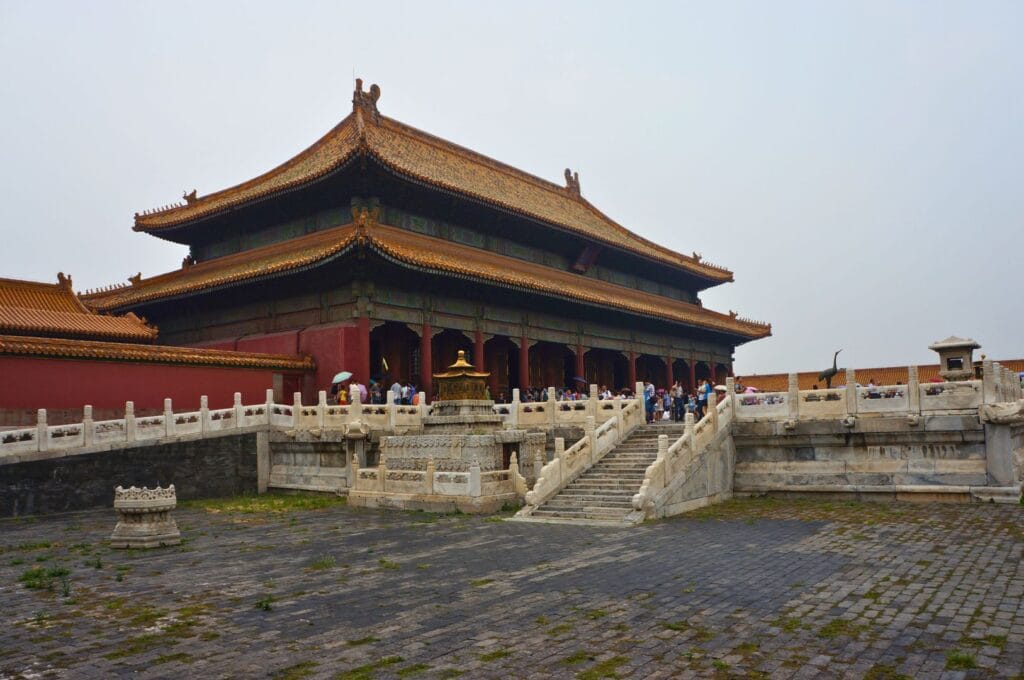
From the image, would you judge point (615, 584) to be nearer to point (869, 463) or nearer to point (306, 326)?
point (869, 463)

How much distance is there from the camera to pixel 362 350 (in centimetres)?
2536

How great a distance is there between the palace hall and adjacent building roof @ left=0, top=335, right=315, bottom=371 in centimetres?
74

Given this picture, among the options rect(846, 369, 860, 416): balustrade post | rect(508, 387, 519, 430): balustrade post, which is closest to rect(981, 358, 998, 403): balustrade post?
rect(846, 369, 860, 416): balustrade post

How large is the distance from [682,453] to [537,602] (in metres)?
8.82

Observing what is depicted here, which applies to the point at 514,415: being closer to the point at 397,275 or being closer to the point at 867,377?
the point at 397,275

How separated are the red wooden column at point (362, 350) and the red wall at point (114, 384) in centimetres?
263

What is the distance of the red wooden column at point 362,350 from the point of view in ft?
82.9

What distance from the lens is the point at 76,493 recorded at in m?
18.7

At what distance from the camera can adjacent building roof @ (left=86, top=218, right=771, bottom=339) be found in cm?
2514

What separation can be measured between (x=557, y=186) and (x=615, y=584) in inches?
1363

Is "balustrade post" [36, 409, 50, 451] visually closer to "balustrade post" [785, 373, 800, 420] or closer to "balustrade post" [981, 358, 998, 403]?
"balustrade post" [785, 373, 800, 420]

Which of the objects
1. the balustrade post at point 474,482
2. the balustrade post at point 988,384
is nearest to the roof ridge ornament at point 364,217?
the balustrade post at point 474,482

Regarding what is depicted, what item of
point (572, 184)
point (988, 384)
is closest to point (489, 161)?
point (572, 184)

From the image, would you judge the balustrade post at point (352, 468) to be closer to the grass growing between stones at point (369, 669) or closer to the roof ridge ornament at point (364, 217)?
the roof ridge ornament at point (364, 217)
